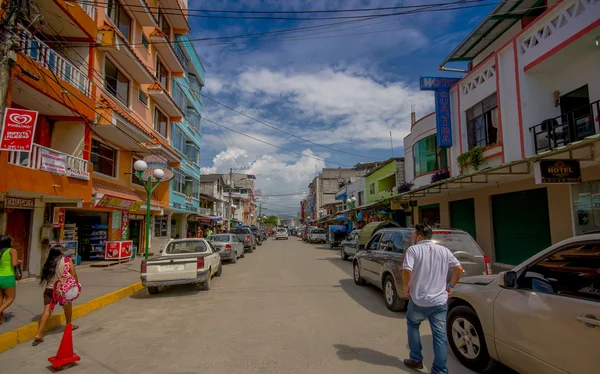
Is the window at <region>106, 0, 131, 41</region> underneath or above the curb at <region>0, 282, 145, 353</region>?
above

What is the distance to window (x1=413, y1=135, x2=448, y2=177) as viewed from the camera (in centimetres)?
1792

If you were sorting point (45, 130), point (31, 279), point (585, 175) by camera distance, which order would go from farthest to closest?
1. point (45, 130)
2. point (31, 279)
3. point (585, 175)

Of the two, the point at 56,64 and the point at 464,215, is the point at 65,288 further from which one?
the point at 464,215

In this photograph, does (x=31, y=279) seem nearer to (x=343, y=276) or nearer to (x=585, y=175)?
(x=343, y=276)

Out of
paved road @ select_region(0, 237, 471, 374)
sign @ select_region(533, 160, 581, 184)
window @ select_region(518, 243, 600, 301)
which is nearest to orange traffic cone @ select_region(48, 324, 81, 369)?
paved road @ select_region(0, 237, 471, 374)

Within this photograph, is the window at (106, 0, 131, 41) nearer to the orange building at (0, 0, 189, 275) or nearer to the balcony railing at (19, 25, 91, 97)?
the orange building at (0, 0, 189, 275)

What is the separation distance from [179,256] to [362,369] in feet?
21.9

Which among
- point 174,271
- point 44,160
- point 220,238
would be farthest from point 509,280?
point 220,238

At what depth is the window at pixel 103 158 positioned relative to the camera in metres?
15.0

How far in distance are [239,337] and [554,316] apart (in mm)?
4235

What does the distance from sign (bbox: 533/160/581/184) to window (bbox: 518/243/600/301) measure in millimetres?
4780

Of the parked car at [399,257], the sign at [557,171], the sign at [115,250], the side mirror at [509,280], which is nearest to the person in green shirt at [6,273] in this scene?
the parked car at [399,257]

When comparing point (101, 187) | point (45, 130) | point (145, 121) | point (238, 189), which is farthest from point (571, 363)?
point (238, 189)

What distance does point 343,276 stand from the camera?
1211 cm
